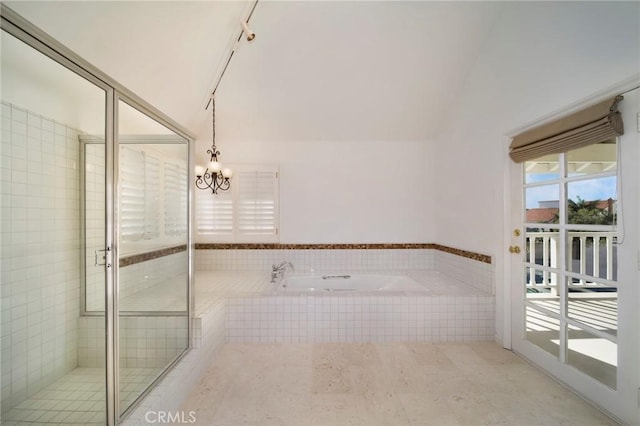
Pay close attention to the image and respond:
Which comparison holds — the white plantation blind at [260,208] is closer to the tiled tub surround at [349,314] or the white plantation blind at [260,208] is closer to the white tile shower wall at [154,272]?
the tiled tub surround at [349,314]

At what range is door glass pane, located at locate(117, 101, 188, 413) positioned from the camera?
5.04 ft

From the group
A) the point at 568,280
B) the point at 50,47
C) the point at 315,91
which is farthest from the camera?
the point at 315,91

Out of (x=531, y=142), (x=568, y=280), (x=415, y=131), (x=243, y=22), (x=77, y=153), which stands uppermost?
(x=243, y=22)

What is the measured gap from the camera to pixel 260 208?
11.6 feet

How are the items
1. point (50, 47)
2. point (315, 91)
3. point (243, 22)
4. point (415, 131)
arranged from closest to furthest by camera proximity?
point (50, 47) → point (243, 22) → point (315, 91) → point (415, 131)

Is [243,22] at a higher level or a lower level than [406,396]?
higher

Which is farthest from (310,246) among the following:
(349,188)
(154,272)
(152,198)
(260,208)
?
(152,198)

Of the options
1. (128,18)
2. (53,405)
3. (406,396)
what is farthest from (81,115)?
(406,396)

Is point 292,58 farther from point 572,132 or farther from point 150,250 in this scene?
point 572,132

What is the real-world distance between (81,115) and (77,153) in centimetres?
25

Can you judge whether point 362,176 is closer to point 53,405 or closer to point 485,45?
point 485,45

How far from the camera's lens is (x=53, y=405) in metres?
1.48

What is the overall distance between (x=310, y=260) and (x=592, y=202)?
108 inches

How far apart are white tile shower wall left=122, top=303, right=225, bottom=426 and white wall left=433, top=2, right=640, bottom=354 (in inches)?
98.6
